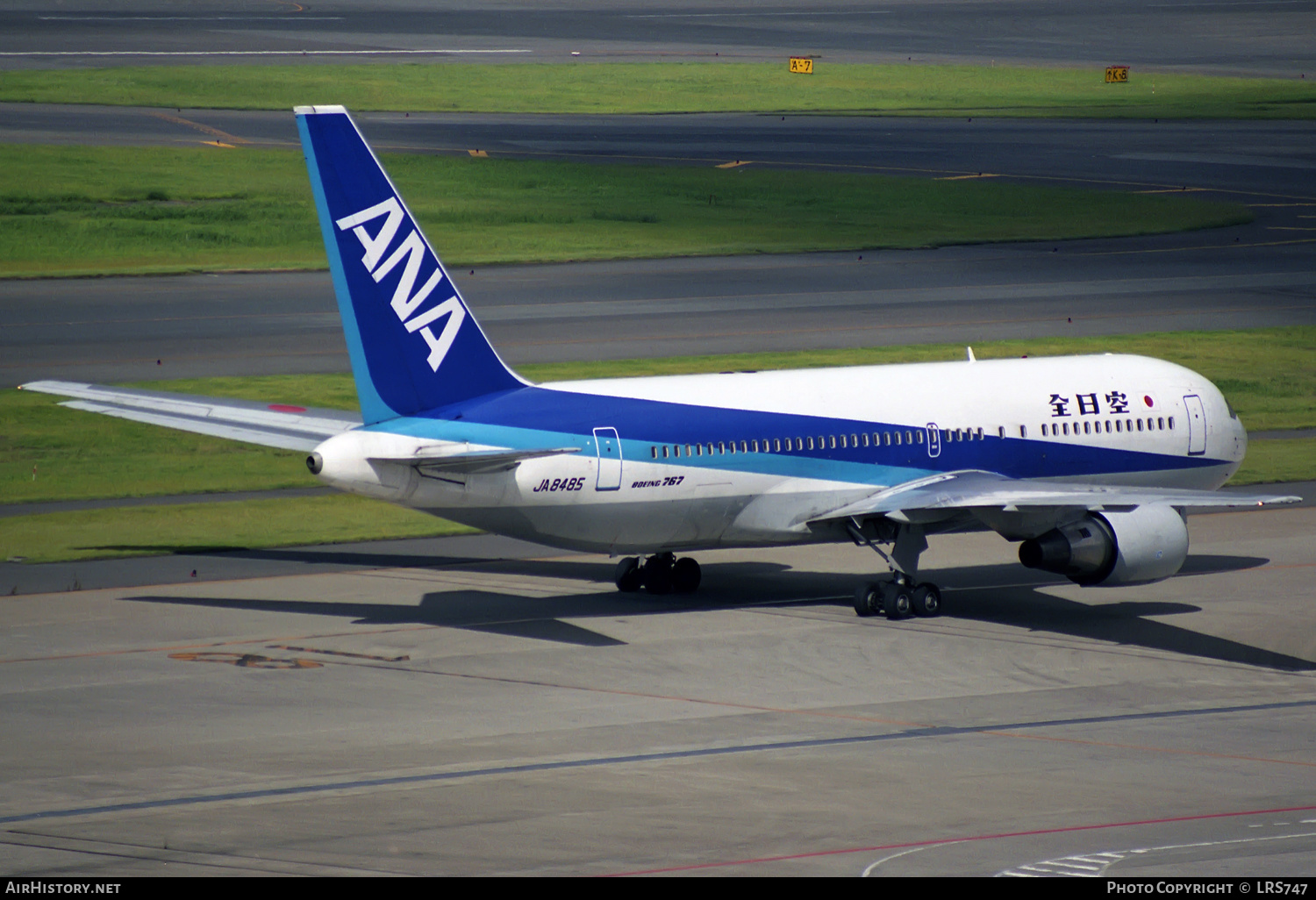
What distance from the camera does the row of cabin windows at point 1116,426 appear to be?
4156 cm

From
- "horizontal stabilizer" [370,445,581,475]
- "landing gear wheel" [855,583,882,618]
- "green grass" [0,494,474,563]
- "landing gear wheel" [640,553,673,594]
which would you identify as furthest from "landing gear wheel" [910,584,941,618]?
"green grass" [0,494,474,563]

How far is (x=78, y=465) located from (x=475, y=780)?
2881 cm

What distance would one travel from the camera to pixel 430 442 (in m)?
35.8

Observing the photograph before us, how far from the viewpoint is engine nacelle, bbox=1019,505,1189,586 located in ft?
123

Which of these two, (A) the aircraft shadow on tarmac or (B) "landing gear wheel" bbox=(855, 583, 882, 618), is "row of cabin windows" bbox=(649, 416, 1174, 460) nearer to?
(B) "landing gear wheel" bbox=(855, 583, 882, 618)

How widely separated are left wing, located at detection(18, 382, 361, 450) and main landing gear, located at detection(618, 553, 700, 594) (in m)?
6.54

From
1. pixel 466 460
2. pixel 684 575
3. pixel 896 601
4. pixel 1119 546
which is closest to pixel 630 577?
pixel 684 575

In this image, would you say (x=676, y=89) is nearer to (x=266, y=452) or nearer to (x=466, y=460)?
(x=266, y=452)

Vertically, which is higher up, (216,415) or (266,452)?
(216,415)

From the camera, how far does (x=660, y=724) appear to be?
1239 inches

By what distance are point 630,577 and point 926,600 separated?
638 centimetres

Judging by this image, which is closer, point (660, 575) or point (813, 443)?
point (813, 443)

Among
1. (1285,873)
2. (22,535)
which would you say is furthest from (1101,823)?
(22,535)

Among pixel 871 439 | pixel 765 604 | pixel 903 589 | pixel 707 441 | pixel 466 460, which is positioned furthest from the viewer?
pixel 765 604
